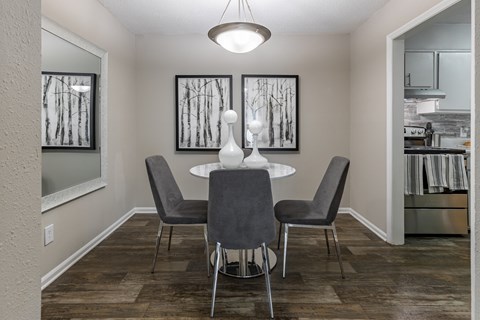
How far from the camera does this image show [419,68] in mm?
3746

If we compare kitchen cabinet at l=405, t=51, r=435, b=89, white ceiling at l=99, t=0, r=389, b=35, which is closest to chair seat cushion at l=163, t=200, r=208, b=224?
white ceiling at l=99, t=0, r=389, b=35

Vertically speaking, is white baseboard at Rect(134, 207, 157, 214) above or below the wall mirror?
below

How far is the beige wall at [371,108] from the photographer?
3115mm

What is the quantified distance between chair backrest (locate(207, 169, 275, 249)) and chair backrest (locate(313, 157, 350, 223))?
0.60m

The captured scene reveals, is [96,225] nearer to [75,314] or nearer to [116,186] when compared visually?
[116,186]

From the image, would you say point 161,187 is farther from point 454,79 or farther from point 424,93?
point 454,79

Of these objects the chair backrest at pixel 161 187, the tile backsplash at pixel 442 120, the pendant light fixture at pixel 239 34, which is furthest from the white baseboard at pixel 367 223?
the pendant light fixture at pixel 239 34

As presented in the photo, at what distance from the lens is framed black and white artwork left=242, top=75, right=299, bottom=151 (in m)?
4.10

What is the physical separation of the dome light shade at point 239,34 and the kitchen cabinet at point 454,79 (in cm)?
252

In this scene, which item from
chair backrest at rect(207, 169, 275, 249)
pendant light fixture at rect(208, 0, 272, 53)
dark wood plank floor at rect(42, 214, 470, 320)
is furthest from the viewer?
pendant light fixture at rect(208, 0, 272, 53)

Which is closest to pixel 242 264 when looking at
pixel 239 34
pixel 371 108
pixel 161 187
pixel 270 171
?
pixel 270 171

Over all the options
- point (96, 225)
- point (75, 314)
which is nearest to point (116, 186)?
point (96, 225)

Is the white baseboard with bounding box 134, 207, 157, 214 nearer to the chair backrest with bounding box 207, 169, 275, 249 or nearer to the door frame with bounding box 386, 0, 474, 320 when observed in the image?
the chair backrest with bounding box 207, 169, 275, 249

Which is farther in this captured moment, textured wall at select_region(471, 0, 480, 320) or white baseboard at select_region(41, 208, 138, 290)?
white baseboard at select_region(41, 208, 138, 290)
